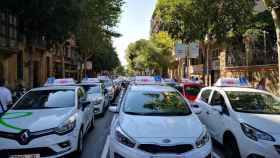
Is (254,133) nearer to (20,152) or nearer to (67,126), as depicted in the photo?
(67,126)

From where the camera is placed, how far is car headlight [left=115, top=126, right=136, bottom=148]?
5639 millimetres

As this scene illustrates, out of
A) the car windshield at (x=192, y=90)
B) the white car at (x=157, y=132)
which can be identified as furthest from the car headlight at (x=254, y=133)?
the car windshield at (x=192, y=90)

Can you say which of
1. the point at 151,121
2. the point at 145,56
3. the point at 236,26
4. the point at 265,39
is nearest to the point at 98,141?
the point at 151,121

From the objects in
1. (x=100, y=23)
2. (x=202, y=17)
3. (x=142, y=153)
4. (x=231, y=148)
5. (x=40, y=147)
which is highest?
(x=100, y=23)

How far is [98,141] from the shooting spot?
9.57 m

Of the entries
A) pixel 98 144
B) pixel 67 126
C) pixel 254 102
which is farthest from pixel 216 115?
pixel 67 126

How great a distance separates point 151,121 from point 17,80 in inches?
950

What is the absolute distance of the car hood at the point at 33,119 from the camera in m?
6.76

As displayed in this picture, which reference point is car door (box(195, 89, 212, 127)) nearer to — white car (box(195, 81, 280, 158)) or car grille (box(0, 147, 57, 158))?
white car (box(195, 81, 280, 158))

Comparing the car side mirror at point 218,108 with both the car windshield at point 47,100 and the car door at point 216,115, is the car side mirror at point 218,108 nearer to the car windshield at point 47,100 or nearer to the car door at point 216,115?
the car door at point 216,115

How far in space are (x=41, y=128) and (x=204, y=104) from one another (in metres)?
4.55

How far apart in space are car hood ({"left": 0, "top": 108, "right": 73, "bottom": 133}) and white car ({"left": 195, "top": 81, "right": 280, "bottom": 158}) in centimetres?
325

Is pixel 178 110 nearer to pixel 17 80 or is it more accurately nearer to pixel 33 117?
pixel 33 117

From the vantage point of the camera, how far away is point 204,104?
9625 millimetres
